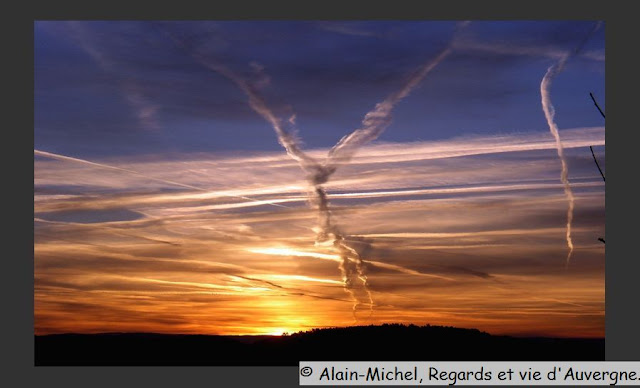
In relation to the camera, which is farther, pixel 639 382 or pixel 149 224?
pixel 149 224

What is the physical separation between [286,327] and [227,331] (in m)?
0.77

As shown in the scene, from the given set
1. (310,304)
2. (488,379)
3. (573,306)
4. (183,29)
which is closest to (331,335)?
(310,304)

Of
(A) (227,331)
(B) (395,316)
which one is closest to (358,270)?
(B) (395,316)

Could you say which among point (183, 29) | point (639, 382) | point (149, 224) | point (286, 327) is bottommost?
point (639, 382)

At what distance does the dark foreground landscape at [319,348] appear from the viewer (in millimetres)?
14477

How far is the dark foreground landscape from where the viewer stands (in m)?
14.5

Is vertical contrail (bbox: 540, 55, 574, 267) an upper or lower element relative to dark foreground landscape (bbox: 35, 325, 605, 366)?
upper

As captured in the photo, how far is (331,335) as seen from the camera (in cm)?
1466

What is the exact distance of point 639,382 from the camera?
1356 cm

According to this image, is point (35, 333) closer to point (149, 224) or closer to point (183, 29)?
point (149, 224)

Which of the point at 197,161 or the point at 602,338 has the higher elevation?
the point at 197,161

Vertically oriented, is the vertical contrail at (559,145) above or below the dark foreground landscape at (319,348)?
above

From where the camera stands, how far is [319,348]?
14.6 meters

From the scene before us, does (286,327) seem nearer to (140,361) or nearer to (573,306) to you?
(140,361)
